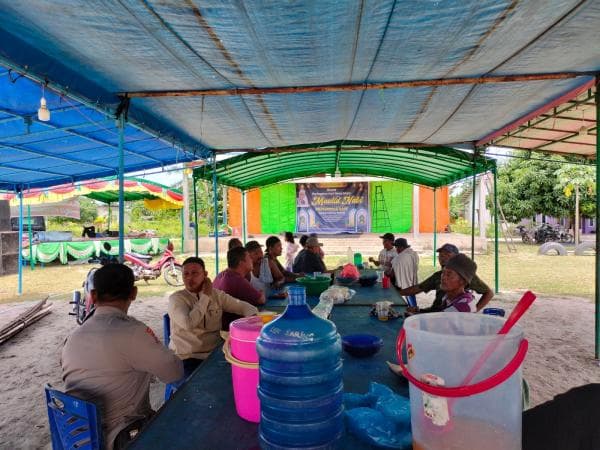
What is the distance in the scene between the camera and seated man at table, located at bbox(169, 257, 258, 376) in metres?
2.84

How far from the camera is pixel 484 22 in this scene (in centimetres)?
289

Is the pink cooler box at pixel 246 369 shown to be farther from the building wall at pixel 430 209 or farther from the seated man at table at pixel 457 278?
the building wall at pixel 430 209

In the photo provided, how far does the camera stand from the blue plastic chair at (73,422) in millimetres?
1934

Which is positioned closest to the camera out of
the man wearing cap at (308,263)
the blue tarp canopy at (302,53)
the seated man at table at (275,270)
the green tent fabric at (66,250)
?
the blue tarp canopy at (302,53)

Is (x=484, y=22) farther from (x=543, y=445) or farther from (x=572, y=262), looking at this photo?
(x=572, y=262)

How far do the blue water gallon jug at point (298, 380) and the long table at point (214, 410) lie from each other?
14cm

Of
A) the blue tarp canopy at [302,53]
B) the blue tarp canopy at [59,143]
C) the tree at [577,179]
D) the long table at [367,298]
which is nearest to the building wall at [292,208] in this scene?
the tree at [577,179]

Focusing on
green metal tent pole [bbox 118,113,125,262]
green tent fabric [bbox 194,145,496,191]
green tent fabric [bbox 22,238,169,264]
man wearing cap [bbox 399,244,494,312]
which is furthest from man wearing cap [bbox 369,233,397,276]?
green tent fabric [bbox 22,238,169,264]

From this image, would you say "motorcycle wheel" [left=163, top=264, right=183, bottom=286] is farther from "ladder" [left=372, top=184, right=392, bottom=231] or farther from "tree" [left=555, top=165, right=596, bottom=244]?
"tree" [left=555, top=165, right=596, bottom=244]

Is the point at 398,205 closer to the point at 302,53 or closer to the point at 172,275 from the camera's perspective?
the point at 172,275

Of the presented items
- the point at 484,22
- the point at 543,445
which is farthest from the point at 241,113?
the point at 543,445

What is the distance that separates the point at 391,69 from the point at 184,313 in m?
2.69

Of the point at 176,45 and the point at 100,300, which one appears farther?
the point at 176,45

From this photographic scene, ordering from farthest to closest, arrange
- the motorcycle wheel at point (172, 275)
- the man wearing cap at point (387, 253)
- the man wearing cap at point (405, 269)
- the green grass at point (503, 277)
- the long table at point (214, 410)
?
the motorcycle wheel at point (172, 275) < the green grass at point (503, 277) < the man wearing cap at point (387, 253) < the man wearing cap at point (405, 269) < the long table at point (214, 410)
